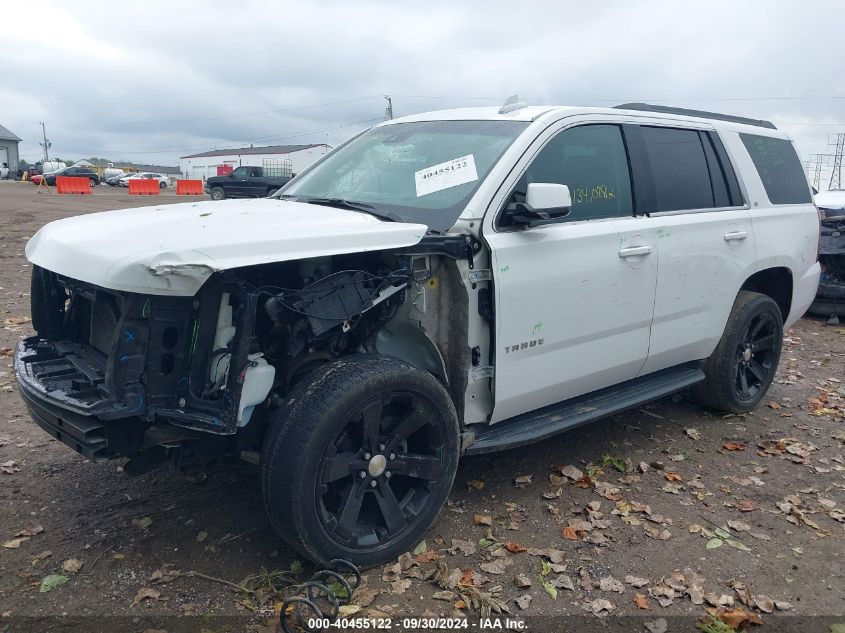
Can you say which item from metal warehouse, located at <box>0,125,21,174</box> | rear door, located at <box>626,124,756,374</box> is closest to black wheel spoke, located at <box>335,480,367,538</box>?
rear door, located at <box>626,124,756,374</box>

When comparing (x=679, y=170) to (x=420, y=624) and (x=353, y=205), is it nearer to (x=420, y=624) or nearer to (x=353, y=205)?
(x=353, y=205)

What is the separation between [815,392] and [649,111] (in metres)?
3.10

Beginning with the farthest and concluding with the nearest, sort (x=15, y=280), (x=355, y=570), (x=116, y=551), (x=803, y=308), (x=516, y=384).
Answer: (x=15, y=280) → (x=803, y=308) → (x=516, y=384) → (x=116, y=551) → (x=355, y=570)

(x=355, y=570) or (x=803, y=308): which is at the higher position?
(x=803, y=308)

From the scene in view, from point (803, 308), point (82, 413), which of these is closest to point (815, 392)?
point (803, 308)

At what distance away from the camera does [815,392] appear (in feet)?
20.1

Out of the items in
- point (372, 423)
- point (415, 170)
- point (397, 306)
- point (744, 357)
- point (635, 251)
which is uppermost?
point (415, 170)

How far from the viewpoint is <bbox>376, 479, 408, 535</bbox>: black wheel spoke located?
10.7 ft

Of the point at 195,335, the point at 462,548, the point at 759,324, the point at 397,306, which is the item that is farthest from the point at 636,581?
the point at 759,324

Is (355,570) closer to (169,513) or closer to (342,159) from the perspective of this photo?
(169,513)

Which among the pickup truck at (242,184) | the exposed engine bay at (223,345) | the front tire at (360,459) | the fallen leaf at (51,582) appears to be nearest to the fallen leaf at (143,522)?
the fallen leaf at (51,582)

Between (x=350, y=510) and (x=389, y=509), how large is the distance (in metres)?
0.22

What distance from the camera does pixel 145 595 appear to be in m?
3.07

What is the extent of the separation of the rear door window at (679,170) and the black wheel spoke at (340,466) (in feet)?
8.00
